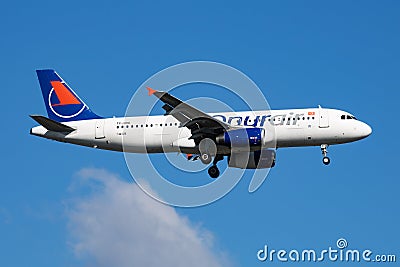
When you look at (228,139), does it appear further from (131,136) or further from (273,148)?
(131,136)

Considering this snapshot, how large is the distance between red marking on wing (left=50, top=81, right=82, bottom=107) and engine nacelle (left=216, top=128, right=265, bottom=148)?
589 inches

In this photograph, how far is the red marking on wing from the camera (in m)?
69.9

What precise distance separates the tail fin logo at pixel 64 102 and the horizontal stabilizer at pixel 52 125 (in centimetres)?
261

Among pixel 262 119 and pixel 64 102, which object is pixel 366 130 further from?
pixel 64 102

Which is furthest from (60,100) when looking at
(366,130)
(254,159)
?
(366,130)

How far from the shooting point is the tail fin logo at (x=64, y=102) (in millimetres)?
69250

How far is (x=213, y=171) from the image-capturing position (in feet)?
212

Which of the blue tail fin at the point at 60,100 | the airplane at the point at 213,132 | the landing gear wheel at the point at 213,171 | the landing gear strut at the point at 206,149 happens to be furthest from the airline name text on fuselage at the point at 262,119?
the blue tail fin at the point at 60,100

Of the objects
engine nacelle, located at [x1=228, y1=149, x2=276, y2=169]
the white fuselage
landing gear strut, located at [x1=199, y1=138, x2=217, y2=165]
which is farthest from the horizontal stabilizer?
engine nacelle, located at [x1=228, y1=149, x2=276, y2=169]

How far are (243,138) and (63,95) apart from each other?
17.8 m

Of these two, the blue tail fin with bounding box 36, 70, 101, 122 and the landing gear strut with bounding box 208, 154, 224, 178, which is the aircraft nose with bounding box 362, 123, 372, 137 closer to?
the landing gear strut with bounding box 208, 154, 224, 178

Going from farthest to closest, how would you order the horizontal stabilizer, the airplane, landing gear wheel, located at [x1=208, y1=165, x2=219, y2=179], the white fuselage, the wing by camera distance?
1. landing gear wheel, located at [x1=208, y1=165, x2=219, y2=179]
2. the horizontal stabilizer
3. the white fuselage
4. the airplane
5. the wing

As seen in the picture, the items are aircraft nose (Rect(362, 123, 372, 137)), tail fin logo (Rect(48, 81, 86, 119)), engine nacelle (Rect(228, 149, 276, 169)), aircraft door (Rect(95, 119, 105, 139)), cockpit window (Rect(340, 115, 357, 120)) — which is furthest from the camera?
tail fin logo (Rect(48, 81, 86, 119))

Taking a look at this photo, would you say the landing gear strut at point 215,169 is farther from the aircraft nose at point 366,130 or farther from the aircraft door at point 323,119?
the aircraft nose at point 366,130
